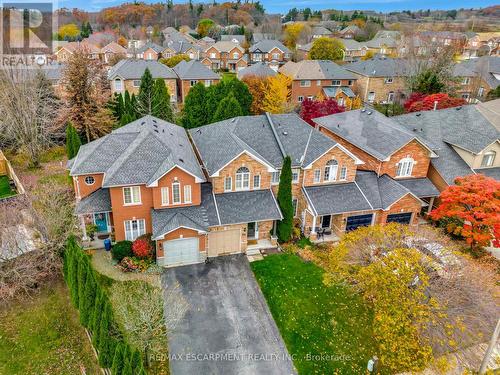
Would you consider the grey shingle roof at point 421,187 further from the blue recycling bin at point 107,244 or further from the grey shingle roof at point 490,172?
the blue recycling bin at point 107,244

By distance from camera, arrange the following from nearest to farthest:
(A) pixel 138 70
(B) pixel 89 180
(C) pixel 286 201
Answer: (B) pixel 89 180, (C) pixel 286 201, (A) pixel 138 70

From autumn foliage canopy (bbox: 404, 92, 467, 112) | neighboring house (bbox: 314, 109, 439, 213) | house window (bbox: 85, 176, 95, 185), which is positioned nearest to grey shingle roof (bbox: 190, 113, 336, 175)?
neighboring house (bbox: 314, 109, 439, 213)

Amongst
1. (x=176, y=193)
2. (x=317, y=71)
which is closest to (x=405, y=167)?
(x=176, y=193)

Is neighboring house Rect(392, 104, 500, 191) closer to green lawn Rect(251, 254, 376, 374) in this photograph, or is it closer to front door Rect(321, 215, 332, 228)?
front door Rect(321, 215, 332, 228)

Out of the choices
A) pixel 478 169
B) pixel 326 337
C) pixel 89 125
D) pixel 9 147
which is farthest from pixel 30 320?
pixel 478 169

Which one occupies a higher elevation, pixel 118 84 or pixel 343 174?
pixel 118 84

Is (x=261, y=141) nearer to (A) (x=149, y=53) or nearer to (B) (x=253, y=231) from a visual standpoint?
(B) (x=253, y=231)

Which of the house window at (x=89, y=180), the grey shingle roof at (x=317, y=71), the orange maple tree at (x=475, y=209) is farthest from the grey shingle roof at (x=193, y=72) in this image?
the orange maple tree at (x=475, y=209)
